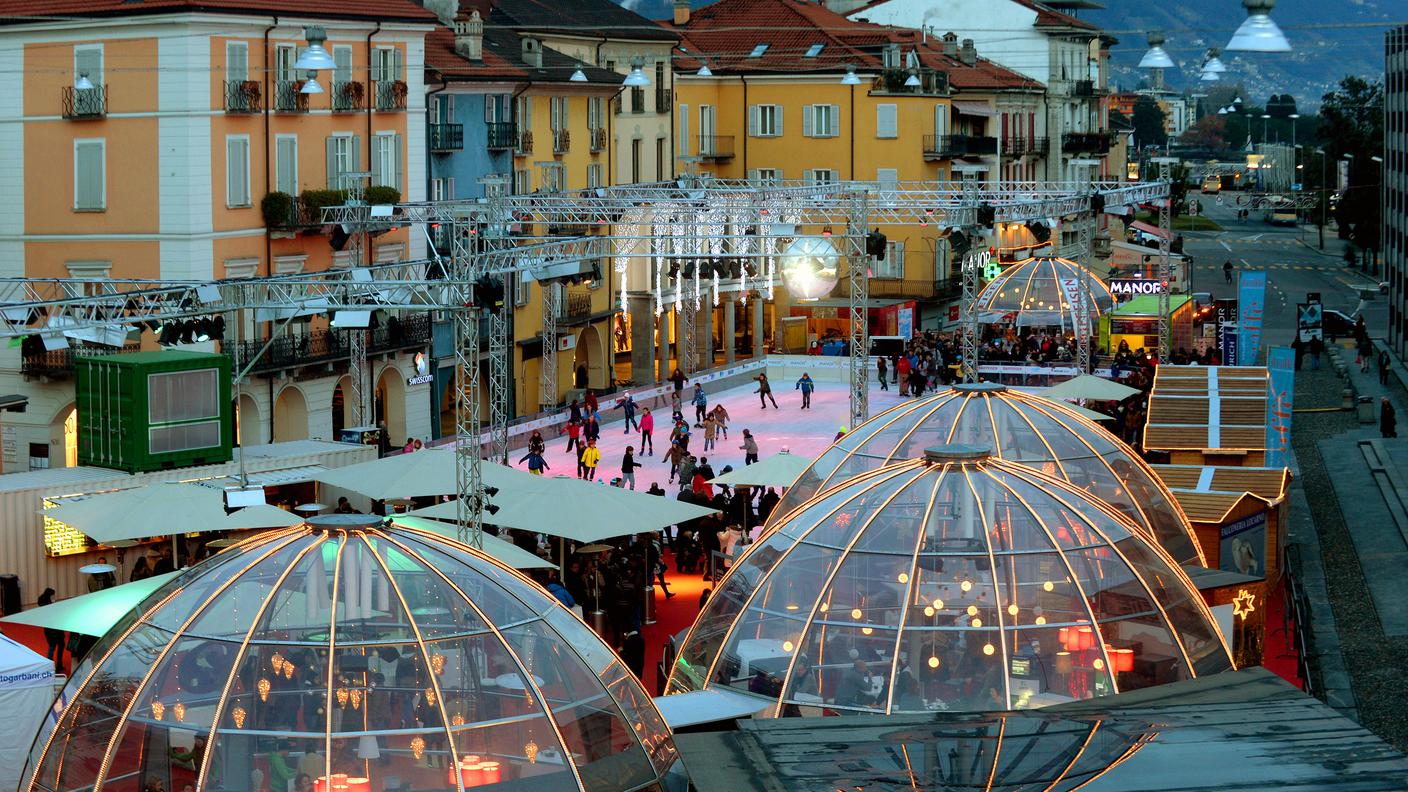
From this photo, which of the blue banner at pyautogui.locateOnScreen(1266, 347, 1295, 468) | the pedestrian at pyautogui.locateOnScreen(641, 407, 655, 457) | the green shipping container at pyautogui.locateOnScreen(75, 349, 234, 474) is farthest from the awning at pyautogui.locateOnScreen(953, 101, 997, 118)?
the green shipping container at pyautogui.locateOnScreen(75, 349, 234, 474)

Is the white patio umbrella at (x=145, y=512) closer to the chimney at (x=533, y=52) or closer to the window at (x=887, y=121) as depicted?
the chimney at (x=533, y=52)

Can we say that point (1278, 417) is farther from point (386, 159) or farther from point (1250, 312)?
point (386, 159)

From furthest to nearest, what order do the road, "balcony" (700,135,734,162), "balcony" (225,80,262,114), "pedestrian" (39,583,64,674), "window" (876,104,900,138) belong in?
1. the road
2. "balcony" (700,135,734,162)
3. "window" (876,104,900,138)
4. "balcony" (225,80,262,114)
5. "pedestrian" (39,583,64,674)

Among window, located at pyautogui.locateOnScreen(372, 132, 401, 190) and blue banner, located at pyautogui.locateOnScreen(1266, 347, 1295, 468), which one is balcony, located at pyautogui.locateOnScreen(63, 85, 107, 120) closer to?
window, located at pyautogui.locateOnScreen(372, 132, 401, 190)

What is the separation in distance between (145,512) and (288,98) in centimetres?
1874

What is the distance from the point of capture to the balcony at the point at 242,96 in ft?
145

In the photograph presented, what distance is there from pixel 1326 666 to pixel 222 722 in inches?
713

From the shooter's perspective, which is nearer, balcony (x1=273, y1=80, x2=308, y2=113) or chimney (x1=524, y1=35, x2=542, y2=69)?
balcony (x1=273, y1=80, x2=308, y2=113)

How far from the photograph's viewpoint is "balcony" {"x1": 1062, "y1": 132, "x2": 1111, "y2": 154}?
305 feet

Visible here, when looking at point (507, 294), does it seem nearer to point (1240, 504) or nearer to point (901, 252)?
point (1240, 504)

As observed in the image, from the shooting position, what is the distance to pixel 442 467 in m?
33.1

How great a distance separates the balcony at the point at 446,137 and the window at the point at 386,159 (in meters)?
1.95

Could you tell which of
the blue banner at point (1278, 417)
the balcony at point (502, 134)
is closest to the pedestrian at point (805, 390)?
the balcony at point (502, 134)

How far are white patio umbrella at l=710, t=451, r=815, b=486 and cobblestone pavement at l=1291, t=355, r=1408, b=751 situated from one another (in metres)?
7.68
